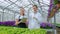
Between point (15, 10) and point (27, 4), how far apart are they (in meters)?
2.18

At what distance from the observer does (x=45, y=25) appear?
32.7 ft

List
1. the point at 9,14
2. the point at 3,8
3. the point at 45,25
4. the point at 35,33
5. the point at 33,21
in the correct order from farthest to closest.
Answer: the point at 9,14 → the point at 3,8 → the point at 45,25 → the point at 33,21 → the point at 35,33

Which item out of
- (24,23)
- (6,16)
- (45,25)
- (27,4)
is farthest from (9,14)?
(24,23)

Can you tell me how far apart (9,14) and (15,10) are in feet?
4.39

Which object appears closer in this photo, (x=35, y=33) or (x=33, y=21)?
(x=35, y=33)

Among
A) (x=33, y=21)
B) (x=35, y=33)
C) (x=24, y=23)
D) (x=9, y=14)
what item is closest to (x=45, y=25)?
(x=24, y=23)

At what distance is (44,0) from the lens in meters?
14.8

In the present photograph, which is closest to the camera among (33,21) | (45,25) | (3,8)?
(33,21)

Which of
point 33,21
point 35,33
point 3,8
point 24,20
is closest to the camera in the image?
point 35,33

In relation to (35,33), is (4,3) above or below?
above

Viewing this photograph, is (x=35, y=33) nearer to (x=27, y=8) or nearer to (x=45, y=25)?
(x=45, y=25)

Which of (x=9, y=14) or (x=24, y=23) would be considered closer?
(x=24, y=23)

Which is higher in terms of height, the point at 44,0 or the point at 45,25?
the point at 44,0

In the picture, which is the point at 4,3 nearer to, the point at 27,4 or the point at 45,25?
the point at 27,4
